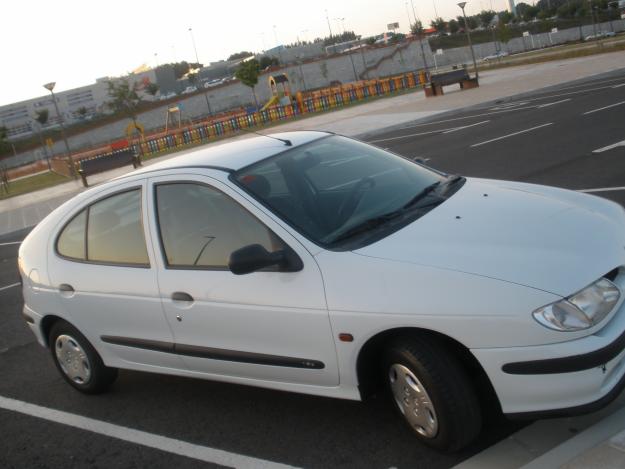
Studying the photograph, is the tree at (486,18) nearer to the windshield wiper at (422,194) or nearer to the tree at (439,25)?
the tree at (439,25)

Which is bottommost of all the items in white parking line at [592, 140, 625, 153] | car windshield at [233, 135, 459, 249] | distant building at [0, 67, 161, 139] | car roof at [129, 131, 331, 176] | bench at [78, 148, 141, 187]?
white parking line at [592, 140, 625, 153]

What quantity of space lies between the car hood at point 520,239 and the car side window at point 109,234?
1636 mm

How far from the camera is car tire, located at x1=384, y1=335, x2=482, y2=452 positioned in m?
3.26

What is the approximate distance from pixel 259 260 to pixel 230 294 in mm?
434

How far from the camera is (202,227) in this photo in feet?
13.9

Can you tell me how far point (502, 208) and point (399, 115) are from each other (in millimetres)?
21650

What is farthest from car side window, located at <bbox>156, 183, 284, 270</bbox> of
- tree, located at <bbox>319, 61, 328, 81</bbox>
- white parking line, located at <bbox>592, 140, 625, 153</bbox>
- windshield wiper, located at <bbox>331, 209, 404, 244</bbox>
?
tree, located at <bbox>319, 61, 328, 81</bbox>

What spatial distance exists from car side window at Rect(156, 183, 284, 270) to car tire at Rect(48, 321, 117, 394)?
1.25 meters

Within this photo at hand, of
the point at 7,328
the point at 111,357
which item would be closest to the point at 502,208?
the point at 111,357

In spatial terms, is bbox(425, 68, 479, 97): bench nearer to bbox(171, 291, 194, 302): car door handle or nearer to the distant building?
bbox(171, 291, 194, 302): car door handle

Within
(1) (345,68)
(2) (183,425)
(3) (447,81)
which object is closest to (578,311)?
(2) (183,425)

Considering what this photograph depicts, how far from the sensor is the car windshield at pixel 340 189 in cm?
389

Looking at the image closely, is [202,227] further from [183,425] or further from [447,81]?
[447,81]

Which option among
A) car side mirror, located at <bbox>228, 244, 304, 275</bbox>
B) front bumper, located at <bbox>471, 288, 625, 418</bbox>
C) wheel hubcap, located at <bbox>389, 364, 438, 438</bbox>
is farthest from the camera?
car side mirror, located at <bbox>228, 244, 304, 275</bbox>
